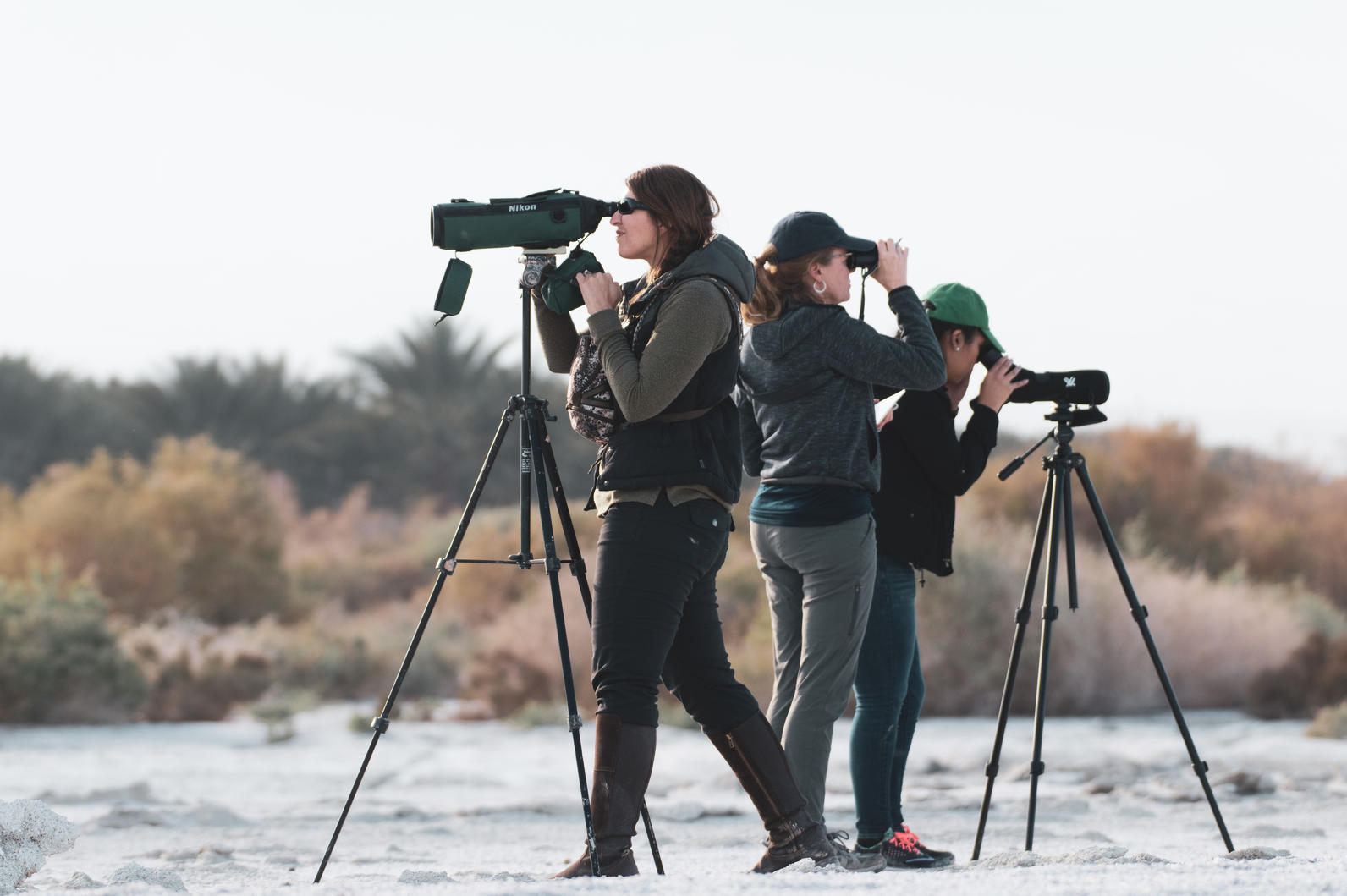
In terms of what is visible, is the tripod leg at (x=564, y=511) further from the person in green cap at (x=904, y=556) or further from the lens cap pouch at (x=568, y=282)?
the person in green cap at (x=904, y=556)

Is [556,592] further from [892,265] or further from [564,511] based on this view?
[892,265]

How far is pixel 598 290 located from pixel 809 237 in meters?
0.68

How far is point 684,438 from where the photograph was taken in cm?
329

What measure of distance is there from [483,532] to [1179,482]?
24.2 ft

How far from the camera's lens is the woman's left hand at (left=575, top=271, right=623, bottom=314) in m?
3.41

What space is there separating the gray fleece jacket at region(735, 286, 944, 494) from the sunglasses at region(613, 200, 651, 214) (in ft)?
1.65

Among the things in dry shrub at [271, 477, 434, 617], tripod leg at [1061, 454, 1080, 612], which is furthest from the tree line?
tripod leg at [1061, 454, 1080, 612]

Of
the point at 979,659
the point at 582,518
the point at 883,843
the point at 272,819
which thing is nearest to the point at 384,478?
the point at 582,518

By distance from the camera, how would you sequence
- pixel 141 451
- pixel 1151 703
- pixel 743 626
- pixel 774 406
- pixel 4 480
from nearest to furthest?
pixel 774 406, pixel 1151 703, pixel 743 626, pixel 4 480, pixel 141 451

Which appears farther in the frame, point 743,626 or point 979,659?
point 743,626

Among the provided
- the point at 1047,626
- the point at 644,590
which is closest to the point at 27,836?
the point at 644,590

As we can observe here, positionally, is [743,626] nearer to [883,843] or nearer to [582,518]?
[582,518]

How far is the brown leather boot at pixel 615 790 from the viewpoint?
129 inches

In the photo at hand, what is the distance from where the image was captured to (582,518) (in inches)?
559
